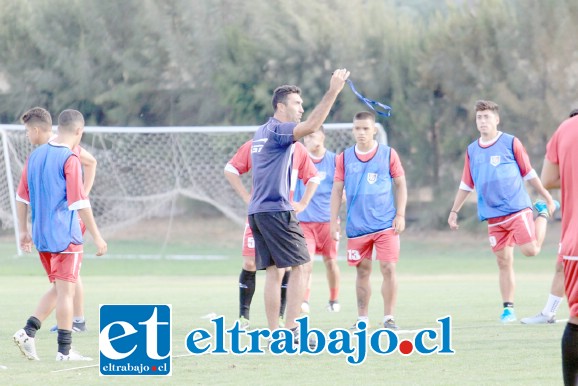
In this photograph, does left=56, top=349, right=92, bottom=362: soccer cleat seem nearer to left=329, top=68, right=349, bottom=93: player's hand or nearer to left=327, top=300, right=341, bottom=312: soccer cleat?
left=329, top=68, right=349, bottom=93: player's hand

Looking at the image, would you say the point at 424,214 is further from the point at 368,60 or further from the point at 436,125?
the point at 368,60

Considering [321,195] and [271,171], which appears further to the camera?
[321,195]

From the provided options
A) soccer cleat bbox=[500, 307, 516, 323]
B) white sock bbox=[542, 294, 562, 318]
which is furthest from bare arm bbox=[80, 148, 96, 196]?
white sock bbox=[542, 294, 562, 318]

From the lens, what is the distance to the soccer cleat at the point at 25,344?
8646mm

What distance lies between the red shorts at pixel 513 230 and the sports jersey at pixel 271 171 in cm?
315

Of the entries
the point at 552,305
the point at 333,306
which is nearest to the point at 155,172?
the point at 333,306

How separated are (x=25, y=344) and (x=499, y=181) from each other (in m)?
5.18

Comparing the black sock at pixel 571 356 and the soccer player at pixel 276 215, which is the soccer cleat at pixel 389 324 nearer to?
the soccer player at pixel 276 215

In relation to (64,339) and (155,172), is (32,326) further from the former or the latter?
(155,172)

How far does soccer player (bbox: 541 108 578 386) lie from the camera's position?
20.2 feet

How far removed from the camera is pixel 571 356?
6.13 m

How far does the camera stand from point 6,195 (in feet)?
82.6

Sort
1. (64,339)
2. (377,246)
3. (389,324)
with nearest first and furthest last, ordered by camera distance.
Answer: (64,339) → (389,324) → (377,246)

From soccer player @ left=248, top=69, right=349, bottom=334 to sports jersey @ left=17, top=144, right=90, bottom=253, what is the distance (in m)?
1.41
